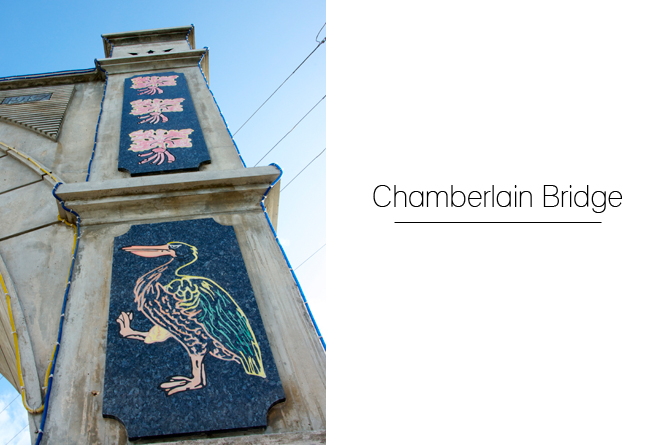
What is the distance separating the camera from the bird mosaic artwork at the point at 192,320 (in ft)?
9.32

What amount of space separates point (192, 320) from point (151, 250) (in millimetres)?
817

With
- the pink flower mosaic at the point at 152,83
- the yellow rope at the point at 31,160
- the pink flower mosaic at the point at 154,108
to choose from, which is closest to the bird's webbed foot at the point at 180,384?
the yellow rope at the point at 31,160

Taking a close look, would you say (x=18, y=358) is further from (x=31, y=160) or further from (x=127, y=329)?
(x=31, y=160)

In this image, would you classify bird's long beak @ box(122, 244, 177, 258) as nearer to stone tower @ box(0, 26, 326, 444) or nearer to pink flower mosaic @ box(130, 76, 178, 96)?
stone tower @ box(0, 26, 326, 444)

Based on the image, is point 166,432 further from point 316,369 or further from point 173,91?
point 173,91

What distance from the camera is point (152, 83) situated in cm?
636

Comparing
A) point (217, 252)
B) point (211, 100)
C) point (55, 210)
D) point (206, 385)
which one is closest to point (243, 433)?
point (206, 385)

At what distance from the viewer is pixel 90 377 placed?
2.76 metres

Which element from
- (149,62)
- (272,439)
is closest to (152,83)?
(149,62)

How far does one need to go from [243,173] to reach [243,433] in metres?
2.27

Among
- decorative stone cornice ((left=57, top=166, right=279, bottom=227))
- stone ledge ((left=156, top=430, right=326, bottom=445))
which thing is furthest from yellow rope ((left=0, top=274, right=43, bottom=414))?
stone ledge ((left=156, top=430, right=326, bottom=445))

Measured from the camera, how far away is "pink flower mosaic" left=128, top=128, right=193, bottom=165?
461 centimetres

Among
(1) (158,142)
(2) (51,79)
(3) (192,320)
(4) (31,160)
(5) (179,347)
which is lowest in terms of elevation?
(5) (179,347)

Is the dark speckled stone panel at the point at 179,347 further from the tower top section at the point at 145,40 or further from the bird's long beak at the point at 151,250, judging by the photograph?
the tower top section at the point at 145,40
